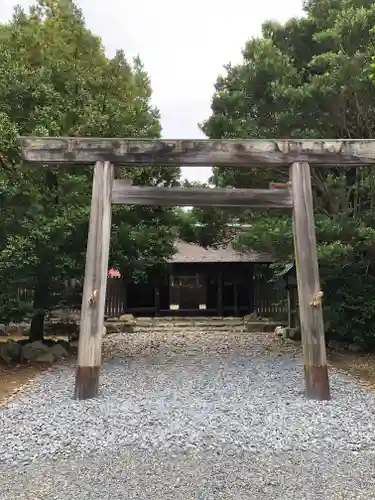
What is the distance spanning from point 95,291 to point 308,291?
2.88m

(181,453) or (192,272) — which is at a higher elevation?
(192,272)

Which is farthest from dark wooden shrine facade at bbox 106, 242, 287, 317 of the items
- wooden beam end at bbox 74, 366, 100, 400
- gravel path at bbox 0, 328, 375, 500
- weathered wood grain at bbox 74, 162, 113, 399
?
wooden beam end at bbox 74, 366, 100, 400

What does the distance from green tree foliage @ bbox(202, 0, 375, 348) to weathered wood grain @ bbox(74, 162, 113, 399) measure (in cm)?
359

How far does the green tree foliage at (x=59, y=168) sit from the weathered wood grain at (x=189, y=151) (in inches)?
77.2

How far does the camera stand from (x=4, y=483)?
3684 mm

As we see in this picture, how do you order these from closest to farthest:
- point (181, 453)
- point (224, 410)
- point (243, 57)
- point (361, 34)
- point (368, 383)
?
point (181, 453) < point (224, 410) < point (368, 383) < point (361, 34) < point (243, 57)

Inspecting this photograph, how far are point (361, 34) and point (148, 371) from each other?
24.6ft

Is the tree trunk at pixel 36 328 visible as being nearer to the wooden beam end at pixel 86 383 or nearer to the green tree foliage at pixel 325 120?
the wooden beam end at pixel 86 383

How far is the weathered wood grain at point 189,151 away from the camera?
21.8 ft

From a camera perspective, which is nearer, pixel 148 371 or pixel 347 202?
pixel 148 371

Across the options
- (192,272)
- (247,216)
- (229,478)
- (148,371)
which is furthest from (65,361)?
(192,272)

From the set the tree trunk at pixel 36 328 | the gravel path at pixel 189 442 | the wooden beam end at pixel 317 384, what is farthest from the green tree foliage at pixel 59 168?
the wooden beam end at pixel 317 384

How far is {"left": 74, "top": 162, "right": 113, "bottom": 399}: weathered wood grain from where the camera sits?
6.18 metres

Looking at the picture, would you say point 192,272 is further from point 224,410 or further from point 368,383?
point 224,410
